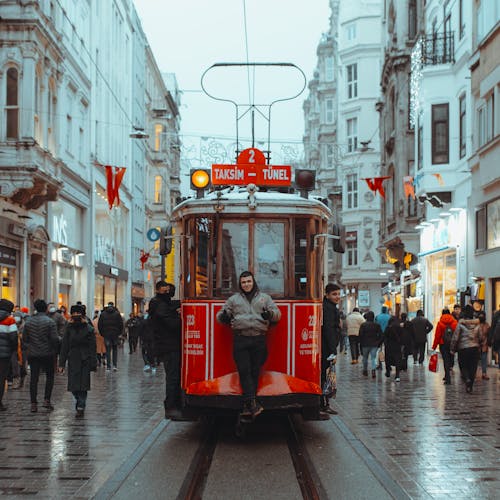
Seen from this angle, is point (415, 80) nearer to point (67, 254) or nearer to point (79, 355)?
point (67, 254)

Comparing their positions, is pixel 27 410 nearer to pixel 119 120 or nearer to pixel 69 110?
pixel 69 110

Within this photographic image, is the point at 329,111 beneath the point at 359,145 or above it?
above

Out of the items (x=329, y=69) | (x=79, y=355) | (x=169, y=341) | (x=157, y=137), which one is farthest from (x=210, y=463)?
(x=329, y=69)

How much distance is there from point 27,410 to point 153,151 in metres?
52.2

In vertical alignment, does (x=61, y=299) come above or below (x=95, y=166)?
below

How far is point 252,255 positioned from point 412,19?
103ft

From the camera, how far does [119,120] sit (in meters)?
49.3

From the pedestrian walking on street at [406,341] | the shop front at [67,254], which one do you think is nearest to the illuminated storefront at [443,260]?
the pedestrian walking on street at [406,341]

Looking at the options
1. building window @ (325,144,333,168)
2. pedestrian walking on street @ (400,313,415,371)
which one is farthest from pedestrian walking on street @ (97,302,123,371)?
building window @ (325,144,333,168)

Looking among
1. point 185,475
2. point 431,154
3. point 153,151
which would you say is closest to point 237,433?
point 185,475

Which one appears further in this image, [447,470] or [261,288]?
[261,288]

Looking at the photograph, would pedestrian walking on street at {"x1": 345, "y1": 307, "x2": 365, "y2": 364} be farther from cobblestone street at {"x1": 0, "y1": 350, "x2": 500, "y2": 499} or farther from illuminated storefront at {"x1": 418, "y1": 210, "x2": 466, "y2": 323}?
cobblestone street at {"x1": 0, "y1": 350, "x2": 500, "y2": 499}

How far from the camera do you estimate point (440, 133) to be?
32438mm

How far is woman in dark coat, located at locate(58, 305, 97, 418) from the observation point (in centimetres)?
1415
